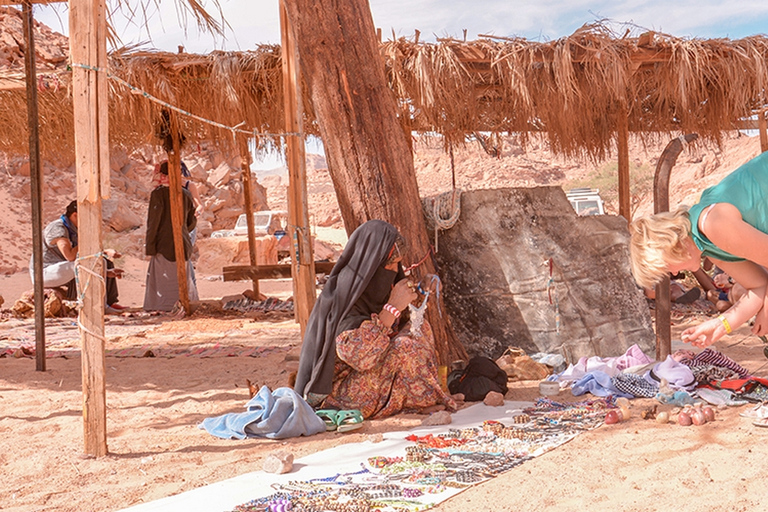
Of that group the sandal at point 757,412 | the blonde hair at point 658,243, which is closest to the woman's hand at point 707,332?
the blonde hair at point 658,243

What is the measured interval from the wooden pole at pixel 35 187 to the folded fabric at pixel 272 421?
2093mm

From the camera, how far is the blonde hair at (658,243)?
2732mm

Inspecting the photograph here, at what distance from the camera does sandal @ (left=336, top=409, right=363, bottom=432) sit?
11.7ft

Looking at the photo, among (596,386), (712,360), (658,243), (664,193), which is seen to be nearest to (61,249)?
(596,386)

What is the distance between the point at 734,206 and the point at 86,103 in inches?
109

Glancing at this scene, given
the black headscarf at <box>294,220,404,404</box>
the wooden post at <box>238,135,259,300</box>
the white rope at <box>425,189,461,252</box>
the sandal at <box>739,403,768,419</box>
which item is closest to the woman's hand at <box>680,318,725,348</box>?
the sandal at <box>739,403,768,419</box>

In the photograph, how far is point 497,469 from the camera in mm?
2854

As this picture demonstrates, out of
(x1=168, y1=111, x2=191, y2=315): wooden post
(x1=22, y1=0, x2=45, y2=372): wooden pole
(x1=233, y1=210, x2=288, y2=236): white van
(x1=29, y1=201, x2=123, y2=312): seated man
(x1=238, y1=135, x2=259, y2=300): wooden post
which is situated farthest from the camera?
(x1=233, y1=210, x2=288, y2=236): white van

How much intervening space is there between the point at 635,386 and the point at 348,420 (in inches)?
68.5

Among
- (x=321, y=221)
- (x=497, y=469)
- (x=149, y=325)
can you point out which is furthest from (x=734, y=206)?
(x=321, y=221)

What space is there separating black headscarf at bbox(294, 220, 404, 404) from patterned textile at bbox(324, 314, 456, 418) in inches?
3.9

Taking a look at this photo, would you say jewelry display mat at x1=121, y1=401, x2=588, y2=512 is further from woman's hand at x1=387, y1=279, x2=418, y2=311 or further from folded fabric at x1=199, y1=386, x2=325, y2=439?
woman's hand at x1=387, y1=279, x2=418, y2=311

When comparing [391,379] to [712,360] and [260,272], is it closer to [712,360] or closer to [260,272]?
[712,360]

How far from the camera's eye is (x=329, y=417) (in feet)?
12.0
